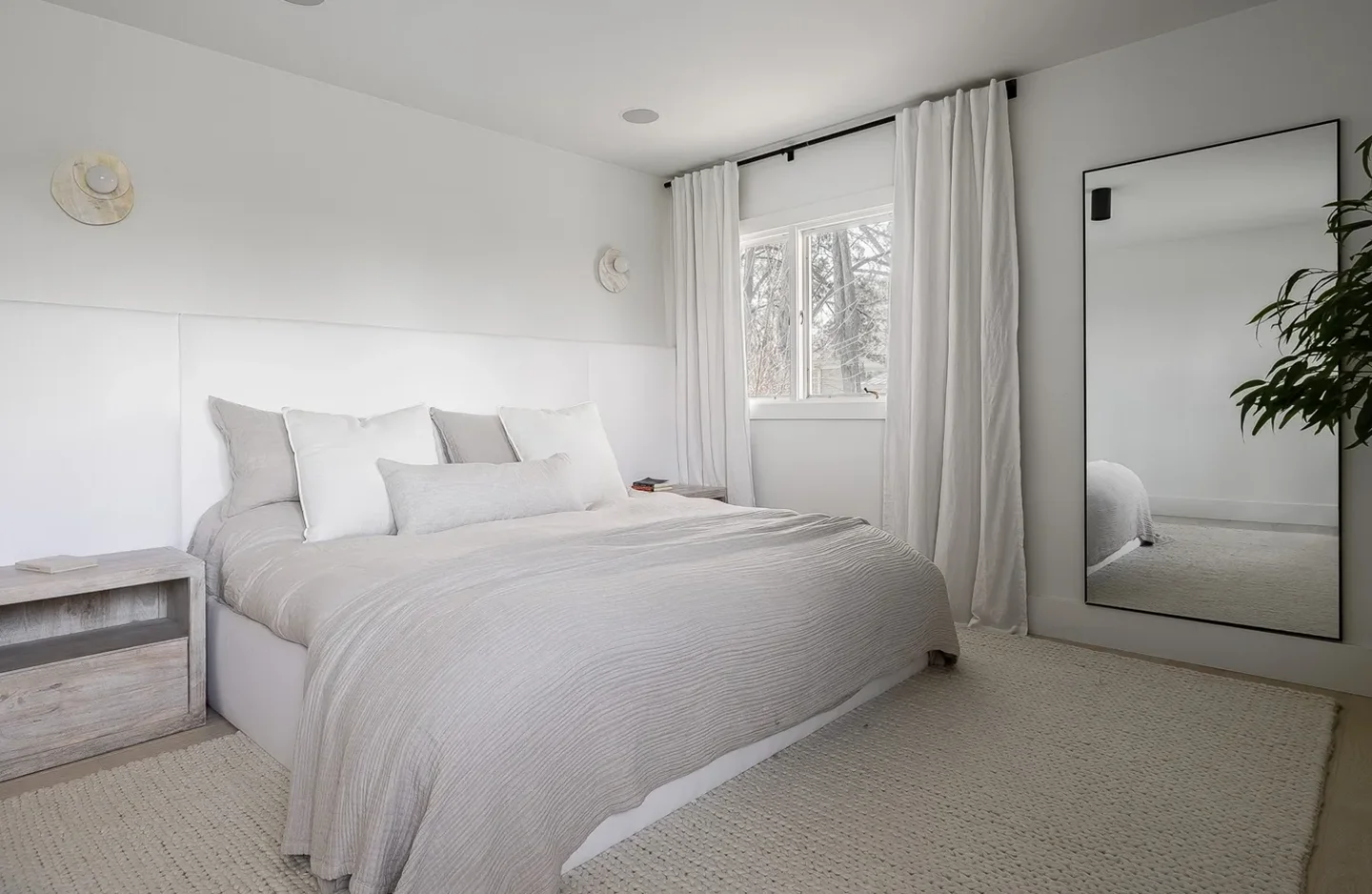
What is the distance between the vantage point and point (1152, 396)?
308cm

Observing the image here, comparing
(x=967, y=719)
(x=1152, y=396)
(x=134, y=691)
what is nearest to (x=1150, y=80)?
(x=1152, y=396)

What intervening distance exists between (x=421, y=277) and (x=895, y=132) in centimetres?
245

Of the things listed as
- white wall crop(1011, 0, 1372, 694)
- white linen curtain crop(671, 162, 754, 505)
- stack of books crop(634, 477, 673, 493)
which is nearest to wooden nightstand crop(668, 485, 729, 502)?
stack of books crop(634, 477, 673, 493)

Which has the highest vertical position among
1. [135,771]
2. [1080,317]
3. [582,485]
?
[1080,317]

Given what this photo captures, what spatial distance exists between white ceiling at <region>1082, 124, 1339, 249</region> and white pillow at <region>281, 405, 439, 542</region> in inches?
121

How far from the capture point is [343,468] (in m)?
2.78

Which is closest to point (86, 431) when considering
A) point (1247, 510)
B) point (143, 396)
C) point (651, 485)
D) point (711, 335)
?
point (143, 396)

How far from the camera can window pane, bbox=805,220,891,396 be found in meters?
4.07

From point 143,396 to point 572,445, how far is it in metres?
1.67

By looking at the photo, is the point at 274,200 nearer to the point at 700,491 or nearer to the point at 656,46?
the point at 656,46

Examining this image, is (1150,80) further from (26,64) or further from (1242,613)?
(26,64)

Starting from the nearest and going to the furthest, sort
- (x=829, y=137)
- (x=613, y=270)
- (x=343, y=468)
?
(x=343, y=468) < (x=829, y=137) < (x=613, y=270)

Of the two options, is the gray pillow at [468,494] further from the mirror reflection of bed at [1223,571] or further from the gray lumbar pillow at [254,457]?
the mirror reflection of bed at [1223,571]

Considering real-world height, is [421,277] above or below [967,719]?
above
